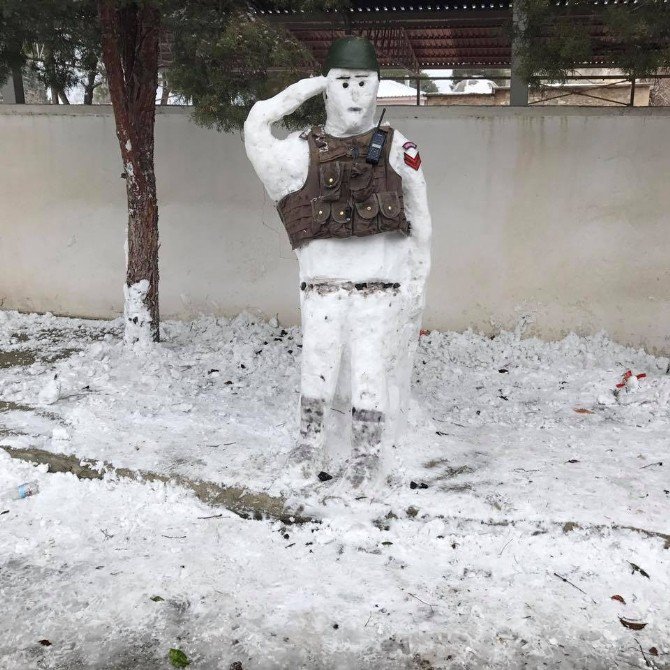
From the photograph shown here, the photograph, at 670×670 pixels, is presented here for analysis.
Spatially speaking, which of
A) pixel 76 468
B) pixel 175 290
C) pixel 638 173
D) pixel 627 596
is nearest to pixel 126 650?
Answer: pixel 76 468

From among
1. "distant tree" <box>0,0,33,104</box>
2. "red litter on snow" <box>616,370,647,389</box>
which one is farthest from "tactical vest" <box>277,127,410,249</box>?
"red litter on snow" <box>616,370,647,389</box>

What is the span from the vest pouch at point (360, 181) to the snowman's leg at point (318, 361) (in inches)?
19.6

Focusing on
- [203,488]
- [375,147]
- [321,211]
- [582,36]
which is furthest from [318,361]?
[582,36]

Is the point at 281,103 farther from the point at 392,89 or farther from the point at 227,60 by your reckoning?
the point at 392,89

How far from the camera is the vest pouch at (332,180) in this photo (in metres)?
3.43

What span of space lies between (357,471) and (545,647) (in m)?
1.29

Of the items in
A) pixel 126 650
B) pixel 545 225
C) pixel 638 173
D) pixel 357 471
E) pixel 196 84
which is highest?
pixel 196 84

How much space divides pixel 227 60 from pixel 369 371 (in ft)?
7.96

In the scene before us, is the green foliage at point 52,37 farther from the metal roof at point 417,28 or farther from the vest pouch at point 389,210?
the vest pouch at point 389,210

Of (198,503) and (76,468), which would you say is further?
(76,468)

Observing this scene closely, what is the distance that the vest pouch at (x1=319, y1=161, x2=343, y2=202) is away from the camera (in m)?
3.43

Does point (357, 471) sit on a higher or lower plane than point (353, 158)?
lower

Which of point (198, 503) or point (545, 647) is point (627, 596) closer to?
point (545, 647)

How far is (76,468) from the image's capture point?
3719 millimetres
